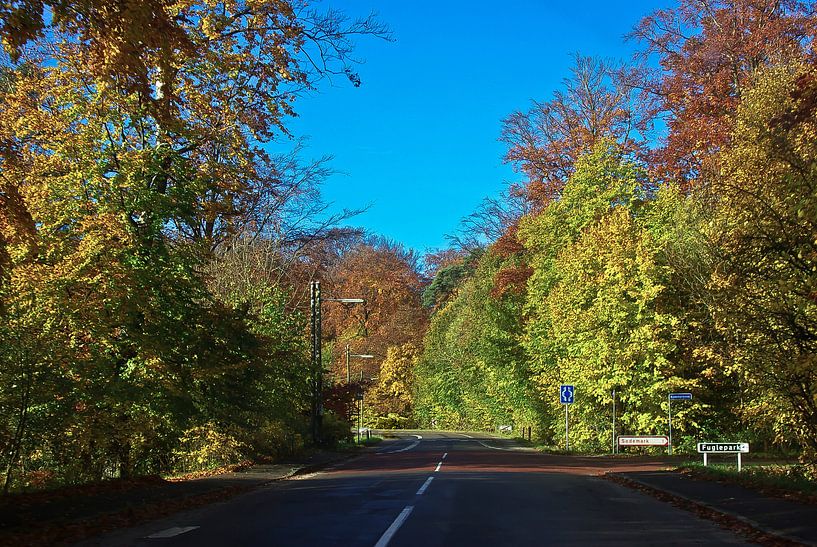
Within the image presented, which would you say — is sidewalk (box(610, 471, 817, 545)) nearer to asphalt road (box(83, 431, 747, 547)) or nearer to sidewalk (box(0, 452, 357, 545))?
asphalt road (box(83, 431, 747, 547))

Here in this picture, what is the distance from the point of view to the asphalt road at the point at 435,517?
32.0 feet

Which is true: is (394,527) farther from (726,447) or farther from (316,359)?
(316,359)

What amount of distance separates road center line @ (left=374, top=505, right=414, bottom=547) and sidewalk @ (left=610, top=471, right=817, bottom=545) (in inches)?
199

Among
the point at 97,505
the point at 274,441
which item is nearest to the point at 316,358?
the point at 274,441

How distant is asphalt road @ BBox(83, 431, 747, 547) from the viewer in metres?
9.77

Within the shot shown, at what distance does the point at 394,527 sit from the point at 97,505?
210 inches

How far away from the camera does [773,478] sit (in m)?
15.3

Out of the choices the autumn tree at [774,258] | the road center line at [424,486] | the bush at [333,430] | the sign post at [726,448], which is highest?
the autumn tree at [774,258]

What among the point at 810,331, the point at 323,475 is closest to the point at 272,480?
the point at 323,475

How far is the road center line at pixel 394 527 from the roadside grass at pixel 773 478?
270 inches

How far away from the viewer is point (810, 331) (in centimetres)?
1451

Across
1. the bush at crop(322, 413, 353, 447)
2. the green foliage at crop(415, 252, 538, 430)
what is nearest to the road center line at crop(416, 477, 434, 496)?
the bush at crop(322, 413, 353, 447)

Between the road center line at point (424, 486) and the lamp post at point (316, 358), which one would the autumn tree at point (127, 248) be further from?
the lamp post at point (316, 358)

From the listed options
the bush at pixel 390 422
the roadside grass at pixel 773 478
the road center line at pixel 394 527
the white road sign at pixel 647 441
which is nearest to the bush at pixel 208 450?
the road center line at pixel 394 527
